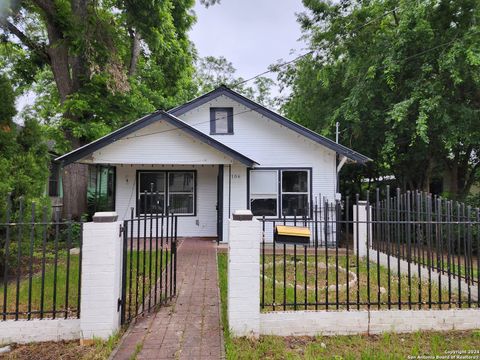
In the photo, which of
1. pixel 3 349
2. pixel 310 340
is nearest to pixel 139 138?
pixel 3 349

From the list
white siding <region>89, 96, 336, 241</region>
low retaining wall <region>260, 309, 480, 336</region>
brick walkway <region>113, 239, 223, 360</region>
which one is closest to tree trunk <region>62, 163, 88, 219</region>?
white siding <region>89, 96, 336, 241</region>

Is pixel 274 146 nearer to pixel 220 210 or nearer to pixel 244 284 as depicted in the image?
pixel 220 210

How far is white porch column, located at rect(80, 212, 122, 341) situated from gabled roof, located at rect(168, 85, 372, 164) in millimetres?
8008

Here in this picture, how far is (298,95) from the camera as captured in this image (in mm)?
17547

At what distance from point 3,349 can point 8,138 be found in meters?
4.81

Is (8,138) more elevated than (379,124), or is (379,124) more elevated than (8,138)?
(379,124)

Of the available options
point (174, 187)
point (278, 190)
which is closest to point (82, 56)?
point (174, 187)

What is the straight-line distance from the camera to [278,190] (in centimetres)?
1145

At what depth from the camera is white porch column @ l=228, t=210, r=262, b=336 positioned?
4.04 metres

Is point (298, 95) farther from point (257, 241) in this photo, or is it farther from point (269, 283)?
point (257, 241)

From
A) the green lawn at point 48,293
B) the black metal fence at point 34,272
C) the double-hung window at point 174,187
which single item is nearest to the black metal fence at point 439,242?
the black metal fence at point 34,272

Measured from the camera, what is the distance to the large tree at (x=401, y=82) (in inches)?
437

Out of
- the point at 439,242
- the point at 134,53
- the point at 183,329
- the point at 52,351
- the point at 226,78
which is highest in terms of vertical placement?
the point at 226,78

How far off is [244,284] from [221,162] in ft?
21.7
